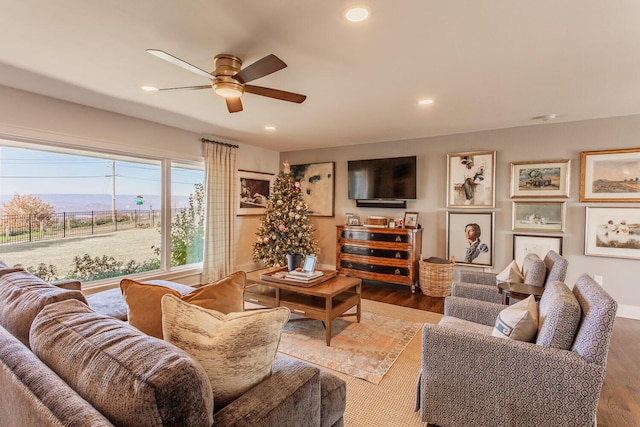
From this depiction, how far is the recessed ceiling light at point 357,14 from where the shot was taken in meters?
1.70

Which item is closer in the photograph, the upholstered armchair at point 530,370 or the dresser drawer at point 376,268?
the upholstered armchair at point 530,370

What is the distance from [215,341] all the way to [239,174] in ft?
15.0

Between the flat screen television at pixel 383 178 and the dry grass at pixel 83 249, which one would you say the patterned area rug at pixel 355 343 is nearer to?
the flat screen television at pixel 383 178

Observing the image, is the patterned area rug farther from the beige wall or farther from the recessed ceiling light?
the recessed ceiling light

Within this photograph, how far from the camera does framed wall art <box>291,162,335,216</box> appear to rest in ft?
18.9

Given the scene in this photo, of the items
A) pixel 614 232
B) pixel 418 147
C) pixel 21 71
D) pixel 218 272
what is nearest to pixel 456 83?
pixel 418 147

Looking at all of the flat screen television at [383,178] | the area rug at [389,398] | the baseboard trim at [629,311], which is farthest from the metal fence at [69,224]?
the baseboard trim at [629,311]

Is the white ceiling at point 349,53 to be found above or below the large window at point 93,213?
above

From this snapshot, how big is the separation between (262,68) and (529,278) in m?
2.83

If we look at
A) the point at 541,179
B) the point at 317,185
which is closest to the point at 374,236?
the point at 317,185

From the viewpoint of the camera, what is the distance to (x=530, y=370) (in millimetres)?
1513

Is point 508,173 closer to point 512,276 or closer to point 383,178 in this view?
point 383,178

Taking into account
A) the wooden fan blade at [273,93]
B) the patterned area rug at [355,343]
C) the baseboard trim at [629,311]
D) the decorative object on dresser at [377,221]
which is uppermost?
the wooden fan blade at [273,93]

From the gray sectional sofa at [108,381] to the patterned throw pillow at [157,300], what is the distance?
0.72ft
